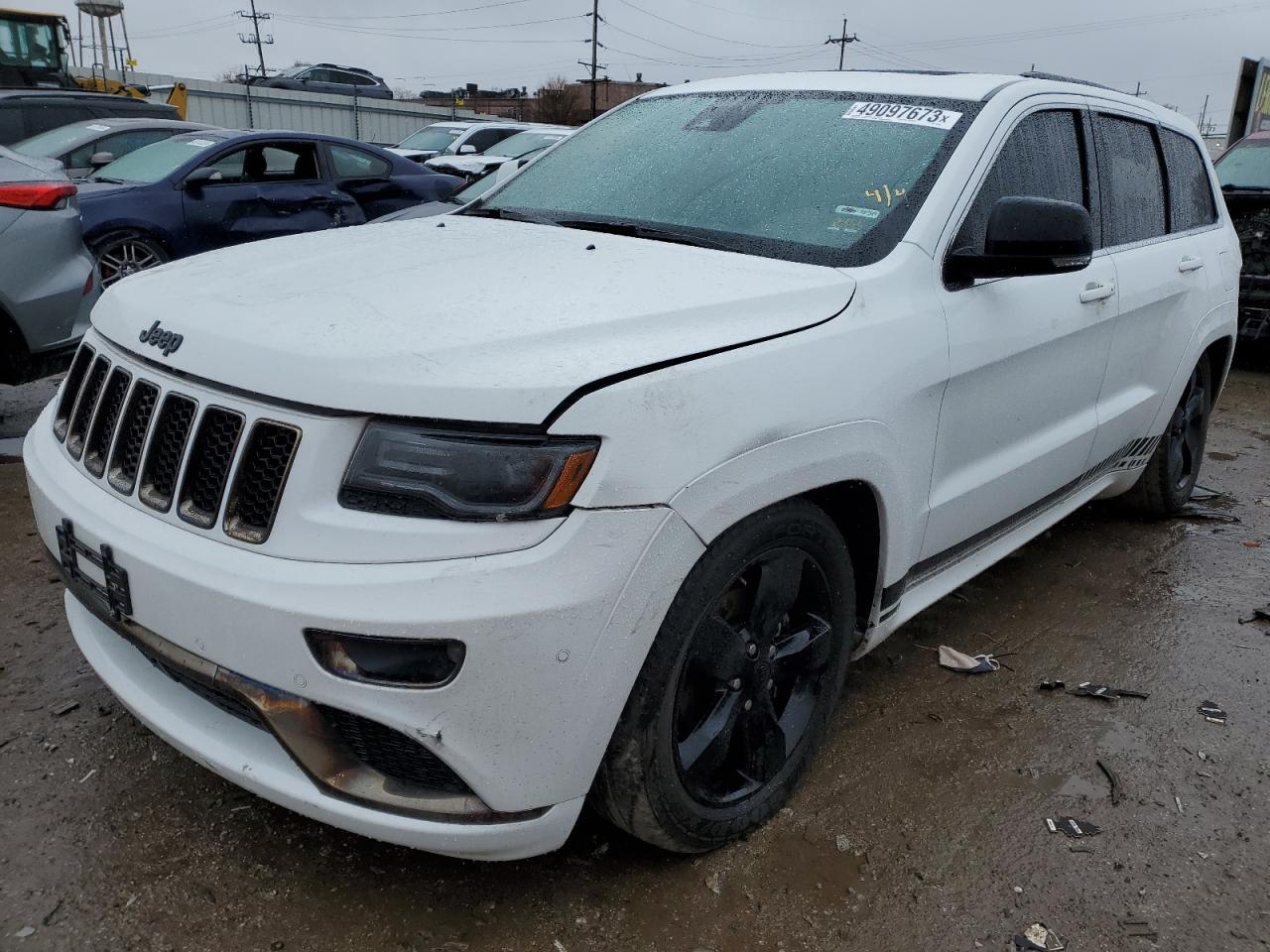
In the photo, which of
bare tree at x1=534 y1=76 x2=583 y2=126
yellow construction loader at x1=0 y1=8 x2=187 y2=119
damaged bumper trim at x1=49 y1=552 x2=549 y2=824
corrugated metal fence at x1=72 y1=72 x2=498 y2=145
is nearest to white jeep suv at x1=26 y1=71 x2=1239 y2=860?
damaged bumper trim at x1=49 y1=552 x2=549 y2=824

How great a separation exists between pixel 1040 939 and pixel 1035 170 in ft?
6.88

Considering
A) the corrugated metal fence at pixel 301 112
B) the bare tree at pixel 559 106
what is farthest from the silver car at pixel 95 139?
the bare tree at pixel 559 106

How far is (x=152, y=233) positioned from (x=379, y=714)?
7.05m

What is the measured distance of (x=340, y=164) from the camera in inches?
356

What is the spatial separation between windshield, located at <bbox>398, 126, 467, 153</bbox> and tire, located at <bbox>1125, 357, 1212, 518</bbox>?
41.8 feet

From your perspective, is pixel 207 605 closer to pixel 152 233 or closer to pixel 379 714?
pixel 379 714

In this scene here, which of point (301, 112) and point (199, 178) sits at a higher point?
point (199, 178)

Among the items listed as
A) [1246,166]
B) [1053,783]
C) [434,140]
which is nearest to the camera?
[1053,783]

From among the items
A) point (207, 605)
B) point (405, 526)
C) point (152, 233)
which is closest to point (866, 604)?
point (405, 526)

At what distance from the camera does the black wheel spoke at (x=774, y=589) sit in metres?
2.28

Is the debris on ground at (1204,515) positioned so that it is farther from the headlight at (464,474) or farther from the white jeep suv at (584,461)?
the headlight at (464,474)

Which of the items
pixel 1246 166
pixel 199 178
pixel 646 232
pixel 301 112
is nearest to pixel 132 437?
pixel 646 232

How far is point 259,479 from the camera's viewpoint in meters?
1.89

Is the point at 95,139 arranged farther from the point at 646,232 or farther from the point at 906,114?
the point at 906,114
